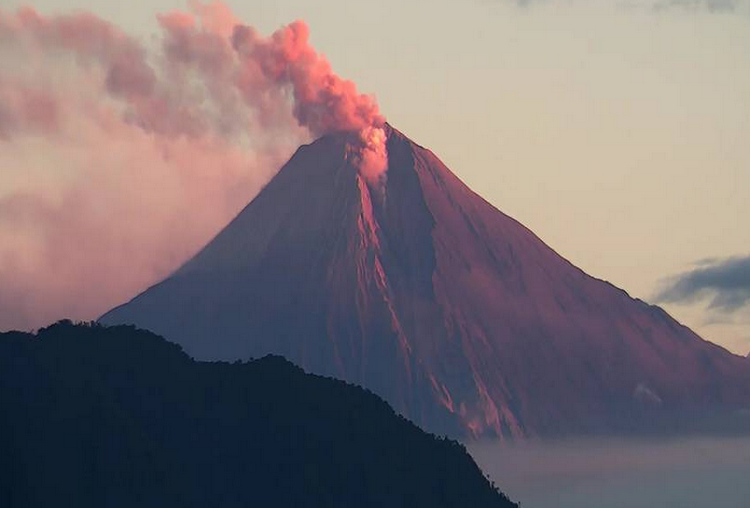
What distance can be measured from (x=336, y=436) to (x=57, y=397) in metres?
20.3

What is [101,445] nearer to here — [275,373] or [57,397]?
[57,397]

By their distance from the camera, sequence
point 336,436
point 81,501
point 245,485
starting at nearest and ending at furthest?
point 81,501 → point 245,485 → point 336,436

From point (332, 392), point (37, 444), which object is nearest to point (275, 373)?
point (332, 392)

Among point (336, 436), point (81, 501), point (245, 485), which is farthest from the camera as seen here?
point (336, 436)

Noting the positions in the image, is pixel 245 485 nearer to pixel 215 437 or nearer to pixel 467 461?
pixel 215 437

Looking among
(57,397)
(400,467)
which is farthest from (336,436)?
(57,397)

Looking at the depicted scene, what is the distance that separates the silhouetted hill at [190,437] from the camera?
12794 centimetres

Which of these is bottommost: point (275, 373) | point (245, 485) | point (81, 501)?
point (81, 501)

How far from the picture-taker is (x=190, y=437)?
456 ft

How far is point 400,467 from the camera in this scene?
148 m

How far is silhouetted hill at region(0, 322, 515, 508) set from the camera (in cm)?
12794

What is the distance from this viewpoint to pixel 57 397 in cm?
13175

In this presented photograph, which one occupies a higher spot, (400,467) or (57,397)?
(400,467)

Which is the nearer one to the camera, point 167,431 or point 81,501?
point 81,501
